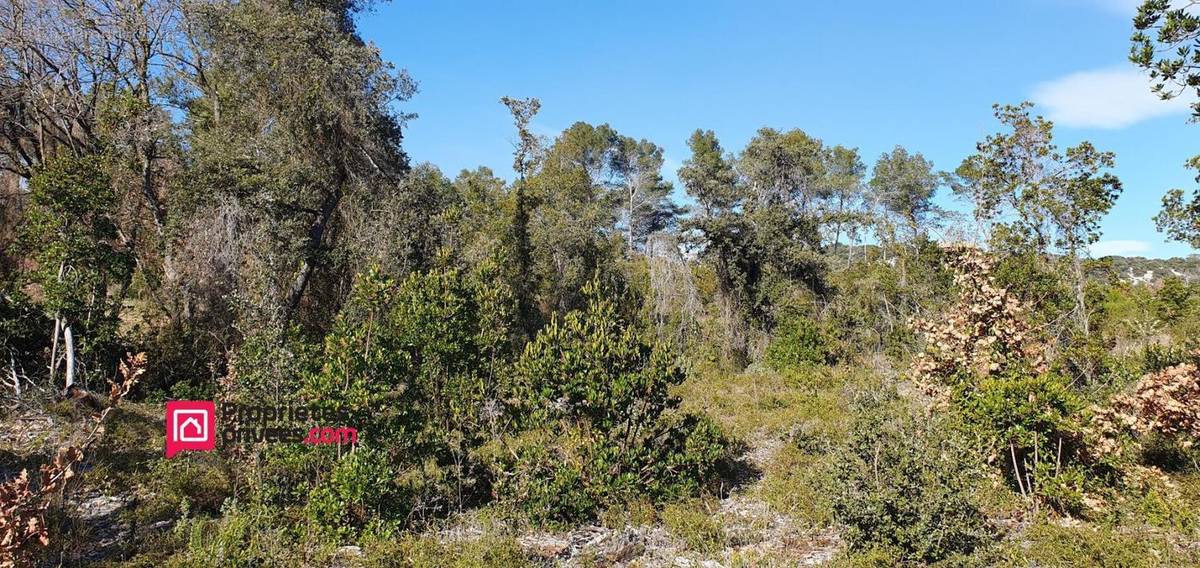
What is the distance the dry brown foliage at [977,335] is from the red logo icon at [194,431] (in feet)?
27.5

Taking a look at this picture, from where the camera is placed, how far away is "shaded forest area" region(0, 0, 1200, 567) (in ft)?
17.0

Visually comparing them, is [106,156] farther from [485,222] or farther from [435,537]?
[435,537]

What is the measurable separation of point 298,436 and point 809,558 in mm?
4615

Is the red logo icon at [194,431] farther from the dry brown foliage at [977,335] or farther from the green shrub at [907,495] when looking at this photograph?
the dry brown foliage at [977,335]

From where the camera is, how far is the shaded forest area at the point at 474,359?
517 centimetres

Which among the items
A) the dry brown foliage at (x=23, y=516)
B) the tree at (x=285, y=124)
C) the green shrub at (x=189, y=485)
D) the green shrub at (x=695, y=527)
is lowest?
the green shrub at (x=695, y=527)

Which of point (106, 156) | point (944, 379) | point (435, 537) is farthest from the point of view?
point (106, 156)

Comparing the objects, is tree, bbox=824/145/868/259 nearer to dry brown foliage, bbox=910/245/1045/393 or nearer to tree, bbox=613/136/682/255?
tree, bbox=613/136/682/255

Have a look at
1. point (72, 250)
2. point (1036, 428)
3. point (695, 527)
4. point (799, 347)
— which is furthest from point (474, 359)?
point (799, 347)

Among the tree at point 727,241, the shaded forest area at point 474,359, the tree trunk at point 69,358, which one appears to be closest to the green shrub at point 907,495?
the shaded forest area at point 474,359

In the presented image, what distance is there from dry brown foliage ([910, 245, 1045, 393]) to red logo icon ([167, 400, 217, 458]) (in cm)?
838

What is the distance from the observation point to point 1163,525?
5.20 m

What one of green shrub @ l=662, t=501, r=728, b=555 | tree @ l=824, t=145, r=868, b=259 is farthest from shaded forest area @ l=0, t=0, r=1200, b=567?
tree @ l=824, t=145, r=868, b=259

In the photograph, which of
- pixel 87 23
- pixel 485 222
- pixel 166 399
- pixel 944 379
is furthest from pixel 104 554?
pixel 87 23
